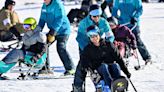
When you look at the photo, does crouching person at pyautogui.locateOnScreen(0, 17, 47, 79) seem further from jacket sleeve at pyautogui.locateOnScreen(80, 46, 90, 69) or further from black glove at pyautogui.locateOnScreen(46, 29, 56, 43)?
jacket sleeve at pyautogui.locateOnScreen(80, 46, 90, 69)

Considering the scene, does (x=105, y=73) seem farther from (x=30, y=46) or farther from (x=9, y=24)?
(x=9, y=24)

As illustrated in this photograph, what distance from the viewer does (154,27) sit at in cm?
1856

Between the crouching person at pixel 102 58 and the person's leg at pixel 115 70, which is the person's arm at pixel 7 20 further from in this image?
the person's leg at pixel 115 70

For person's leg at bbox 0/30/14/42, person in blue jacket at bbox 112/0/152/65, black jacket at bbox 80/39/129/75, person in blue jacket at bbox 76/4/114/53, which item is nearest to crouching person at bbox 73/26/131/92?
black jacket at bbox 80/39/129/75

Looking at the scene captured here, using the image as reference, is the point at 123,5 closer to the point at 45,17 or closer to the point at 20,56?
the point at 45,17

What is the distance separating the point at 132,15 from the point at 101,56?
383 centimetres

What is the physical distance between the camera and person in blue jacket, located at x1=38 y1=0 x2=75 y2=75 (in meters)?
9.35

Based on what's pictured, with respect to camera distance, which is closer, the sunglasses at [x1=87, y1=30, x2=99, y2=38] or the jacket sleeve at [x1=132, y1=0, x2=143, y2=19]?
the sunglasses at [x1=87, y1=30, x2=99, y2=38]

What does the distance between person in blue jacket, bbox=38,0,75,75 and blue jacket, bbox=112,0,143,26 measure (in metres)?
1.49

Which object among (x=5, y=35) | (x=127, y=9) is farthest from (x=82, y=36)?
(x=5, y=35)

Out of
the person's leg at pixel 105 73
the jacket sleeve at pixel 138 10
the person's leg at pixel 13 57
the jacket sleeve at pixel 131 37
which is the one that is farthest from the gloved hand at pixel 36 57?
the person's leg at pixel 105 73

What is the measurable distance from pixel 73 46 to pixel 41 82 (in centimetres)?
500

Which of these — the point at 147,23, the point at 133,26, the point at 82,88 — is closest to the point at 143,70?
the point at 133,26

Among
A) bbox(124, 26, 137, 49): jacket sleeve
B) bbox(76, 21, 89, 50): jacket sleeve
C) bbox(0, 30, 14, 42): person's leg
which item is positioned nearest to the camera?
bbox(76, 21, 89, 50): jacket sleeve
